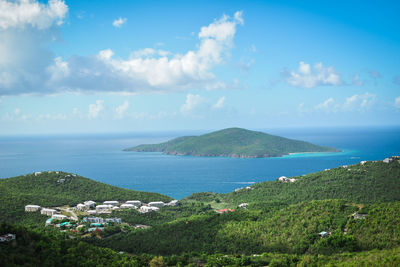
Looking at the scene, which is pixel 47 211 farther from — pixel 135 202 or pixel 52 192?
pixel 135 202

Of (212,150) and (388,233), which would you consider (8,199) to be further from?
(212,150)

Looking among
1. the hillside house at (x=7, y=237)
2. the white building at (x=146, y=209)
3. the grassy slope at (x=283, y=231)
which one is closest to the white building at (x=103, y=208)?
the white building at (x=146, y=209)

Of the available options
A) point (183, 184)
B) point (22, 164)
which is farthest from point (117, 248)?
point (22, 164)

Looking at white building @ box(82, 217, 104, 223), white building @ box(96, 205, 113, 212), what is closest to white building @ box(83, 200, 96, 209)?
white building @ box(96, 205, 113, 212)

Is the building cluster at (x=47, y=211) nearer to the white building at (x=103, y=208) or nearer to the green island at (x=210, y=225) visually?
the green island at (x=210, y=225)

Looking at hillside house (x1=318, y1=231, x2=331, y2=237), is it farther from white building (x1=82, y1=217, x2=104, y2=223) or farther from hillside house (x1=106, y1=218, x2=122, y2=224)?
white building (x1=82, y1=217, x2=104, y2=223)

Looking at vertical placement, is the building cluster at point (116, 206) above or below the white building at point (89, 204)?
below
